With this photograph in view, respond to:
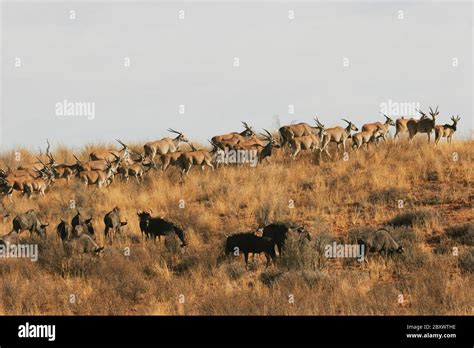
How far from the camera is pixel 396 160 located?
28484 millimetres

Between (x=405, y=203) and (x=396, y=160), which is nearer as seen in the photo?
(x=405, y=203)

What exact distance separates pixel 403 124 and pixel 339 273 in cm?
1695

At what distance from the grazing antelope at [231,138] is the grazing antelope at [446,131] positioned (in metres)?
7.46

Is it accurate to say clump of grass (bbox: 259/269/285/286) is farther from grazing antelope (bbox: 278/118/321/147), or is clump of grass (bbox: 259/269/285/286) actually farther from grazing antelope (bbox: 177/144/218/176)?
grazing antelope (bbox: 278/118/321/147)

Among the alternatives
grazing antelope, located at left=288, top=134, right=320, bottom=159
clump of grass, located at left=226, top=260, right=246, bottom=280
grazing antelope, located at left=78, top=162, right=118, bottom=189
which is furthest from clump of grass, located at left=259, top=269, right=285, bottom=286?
grazing antelope, located at left=288, top=134, right=320, bottom=159

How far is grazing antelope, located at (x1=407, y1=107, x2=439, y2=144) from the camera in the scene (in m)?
31.6

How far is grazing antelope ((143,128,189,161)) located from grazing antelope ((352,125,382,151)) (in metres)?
6.95

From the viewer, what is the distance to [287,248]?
18.1 metres

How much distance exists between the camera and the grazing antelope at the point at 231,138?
103 feet

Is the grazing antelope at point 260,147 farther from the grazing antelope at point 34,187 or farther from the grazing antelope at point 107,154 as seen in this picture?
the grazing antelope at point 34,187

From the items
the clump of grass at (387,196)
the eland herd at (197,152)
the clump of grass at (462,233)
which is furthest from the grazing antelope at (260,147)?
the clump of grass at (462,233)

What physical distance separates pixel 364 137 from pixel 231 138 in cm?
535
